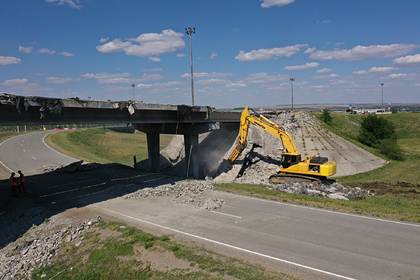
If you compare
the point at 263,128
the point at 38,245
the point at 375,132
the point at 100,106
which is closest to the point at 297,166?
the point at 263,128

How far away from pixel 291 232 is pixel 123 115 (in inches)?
582

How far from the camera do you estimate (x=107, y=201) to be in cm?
1755

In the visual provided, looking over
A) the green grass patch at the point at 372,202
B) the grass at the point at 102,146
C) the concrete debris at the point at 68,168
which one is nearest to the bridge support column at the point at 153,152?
the concrete debris at the point at 68,168

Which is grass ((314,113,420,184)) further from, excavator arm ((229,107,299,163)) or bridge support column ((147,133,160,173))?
bridge support column ((147,133,160,173))

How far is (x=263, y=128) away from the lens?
25.6 metres

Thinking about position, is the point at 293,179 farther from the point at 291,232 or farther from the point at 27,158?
the point at 27,158

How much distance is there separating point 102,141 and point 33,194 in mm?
40836

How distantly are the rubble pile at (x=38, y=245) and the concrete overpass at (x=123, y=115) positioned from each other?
19.9 ft

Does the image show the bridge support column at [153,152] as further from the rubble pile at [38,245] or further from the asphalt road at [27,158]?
the rubble pile at [38,245]

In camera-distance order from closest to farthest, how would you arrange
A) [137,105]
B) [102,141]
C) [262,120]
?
Answer: 1. [137,105]
2. [262,120]
3. [102,141]

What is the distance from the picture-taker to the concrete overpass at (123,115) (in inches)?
605

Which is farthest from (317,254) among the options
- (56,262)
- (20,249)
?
(20,249)

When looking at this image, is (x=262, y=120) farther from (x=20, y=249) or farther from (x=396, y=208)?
(x=20, y=249)

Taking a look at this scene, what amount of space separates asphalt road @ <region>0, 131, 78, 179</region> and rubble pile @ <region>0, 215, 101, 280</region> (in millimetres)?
15782
